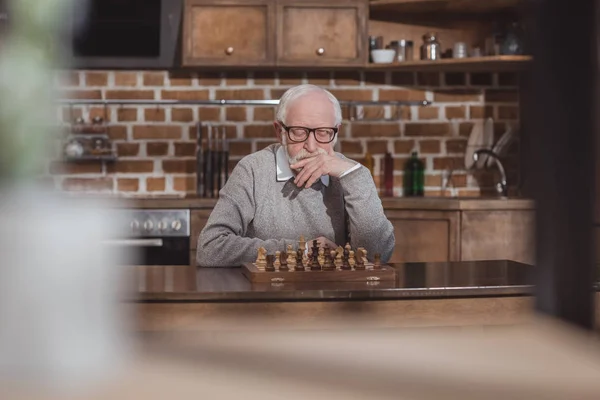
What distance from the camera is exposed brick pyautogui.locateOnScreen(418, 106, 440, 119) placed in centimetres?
496

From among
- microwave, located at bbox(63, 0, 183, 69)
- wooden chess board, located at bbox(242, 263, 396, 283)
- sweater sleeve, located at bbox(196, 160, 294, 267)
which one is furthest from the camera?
microwave, located at bbox(63, 0, 183, 69)

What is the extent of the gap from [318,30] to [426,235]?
113cm

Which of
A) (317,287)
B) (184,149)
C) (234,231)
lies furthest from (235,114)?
(317,287)

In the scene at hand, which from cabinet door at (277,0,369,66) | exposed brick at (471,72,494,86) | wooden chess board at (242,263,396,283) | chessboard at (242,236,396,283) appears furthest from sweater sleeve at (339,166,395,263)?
exposed brick at (471,72,494,86)

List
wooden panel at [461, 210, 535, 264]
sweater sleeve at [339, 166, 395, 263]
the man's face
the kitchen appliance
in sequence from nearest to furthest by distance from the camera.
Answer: sweater sleeve at [339, 166, 395, 263]
the man's face
the kitchen appliance
wooden panel at [461, 210, 535, 264]

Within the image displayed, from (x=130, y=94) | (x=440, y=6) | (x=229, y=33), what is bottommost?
(x=130, y=94)

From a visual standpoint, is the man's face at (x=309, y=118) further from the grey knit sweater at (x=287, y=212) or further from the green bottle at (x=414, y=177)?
the green bottle at (x=414, y=177)

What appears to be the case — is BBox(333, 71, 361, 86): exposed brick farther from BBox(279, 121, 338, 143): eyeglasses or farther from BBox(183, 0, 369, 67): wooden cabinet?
BBox(279, 121, 338, 143): eyeglasses

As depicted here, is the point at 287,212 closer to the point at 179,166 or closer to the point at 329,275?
the point at 329,275

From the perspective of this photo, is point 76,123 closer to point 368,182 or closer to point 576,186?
point 368,182

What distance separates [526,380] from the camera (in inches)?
21.5

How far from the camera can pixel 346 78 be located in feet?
16.1

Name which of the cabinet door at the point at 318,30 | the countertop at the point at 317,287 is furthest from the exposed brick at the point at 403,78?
the countertop at the point at 317,287

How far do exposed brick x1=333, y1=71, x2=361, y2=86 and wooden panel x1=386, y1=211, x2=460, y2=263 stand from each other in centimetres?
83
